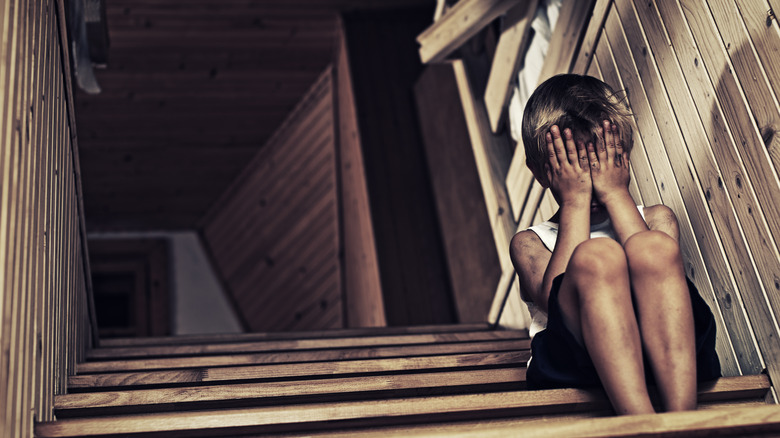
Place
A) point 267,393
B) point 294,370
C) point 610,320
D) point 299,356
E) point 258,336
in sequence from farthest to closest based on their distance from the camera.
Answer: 1. point 258,336
2. point 299,356
3. point 294,370
4. point 267,393
5. point 610,320

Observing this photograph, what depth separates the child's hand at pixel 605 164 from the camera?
1.42 metres

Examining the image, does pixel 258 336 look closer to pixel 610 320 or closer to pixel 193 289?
pixel 610 320

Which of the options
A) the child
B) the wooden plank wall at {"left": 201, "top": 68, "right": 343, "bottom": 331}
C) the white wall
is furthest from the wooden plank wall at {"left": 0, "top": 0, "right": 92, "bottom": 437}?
the white wall

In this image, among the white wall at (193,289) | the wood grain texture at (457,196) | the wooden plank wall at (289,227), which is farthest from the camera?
the white wall at (193,289)

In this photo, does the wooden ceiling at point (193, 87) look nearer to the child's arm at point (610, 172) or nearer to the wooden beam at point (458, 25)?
the wooden beam at point (458, 25)

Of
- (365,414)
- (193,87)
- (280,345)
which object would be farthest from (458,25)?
(193,87)

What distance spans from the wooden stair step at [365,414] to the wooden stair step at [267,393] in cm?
3

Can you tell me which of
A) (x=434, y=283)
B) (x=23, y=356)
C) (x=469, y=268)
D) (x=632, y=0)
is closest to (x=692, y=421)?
(x=23, y=356)

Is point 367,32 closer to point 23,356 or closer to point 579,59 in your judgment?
point 579,59

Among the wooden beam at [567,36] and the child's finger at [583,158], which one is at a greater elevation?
the wooden beam at [567,36]

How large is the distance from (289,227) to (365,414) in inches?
169

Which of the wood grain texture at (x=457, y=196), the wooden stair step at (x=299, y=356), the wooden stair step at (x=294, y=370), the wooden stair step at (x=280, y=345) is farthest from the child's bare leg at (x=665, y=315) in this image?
the wood grain texture at (x=457, y=196)

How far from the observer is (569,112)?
1445mm

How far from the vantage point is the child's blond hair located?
4.73ft
